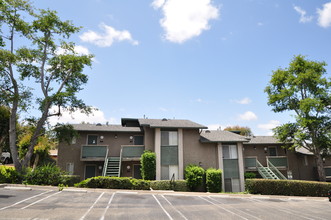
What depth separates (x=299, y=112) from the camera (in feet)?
76.3

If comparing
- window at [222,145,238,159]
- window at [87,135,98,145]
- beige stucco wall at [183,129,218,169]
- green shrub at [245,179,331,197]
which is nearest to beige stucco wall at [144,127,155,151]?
beige stucco wall at [183,129,218,169]

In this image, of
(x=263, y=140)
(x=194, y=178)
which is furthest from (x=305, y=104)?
(x=194, y=178)

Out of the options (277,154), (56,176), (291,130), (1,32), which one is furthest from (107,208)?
(277,154)

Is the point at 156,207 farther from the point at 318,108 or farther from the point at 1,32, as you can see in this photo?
the point at 318,108

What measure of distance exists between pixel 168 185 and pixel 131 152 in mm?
5445

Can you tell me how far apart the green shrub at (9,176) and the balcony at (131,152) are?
28.4ft

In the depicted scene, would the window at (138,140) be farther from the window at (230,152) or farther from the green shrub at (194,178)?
the window at (230,152)

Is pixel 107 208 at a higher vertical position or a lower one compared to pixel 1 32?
lower

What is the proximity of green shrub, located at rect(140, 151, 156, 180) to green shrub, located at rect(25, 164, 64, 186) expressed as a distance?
279 inches

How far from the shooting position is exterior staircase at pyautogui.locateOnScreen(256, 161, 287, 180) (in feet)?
71.2

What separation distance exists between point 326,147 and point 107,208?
23067 mm

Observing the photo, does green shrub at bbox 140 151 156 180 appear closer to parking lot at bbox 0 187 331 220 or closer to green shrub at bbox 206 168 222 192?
green shrub at bbox 206 168 222 192

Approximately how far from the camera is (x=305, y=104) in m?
21.3

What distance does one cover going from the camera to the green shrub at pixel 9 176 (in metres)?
14.3
